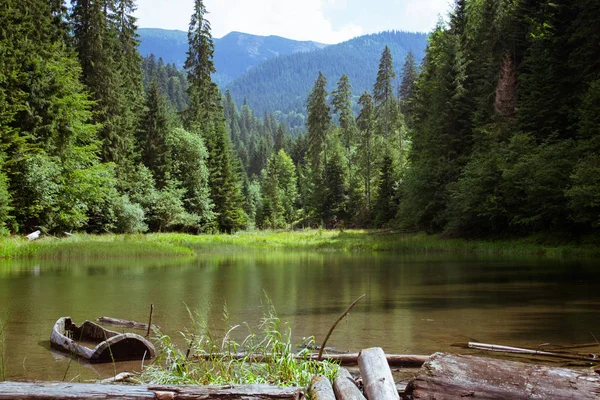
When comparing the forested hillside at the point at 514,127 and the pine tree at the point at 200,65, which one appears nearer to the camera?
the forested hillside at the point at 514,127

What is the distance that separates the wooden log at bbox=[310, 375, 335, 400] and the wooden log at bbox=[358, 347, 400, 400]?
0.30 metres

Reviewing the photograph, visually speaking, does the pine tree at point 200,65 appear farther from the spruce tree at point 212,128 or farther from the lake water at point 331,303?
the lake water at point 331,303

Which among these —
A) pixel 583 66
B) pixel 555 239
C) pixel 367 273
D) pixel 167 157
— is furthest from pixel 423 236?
pixel 167 157

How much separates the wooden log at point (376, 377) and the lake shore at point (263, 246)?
77.3ft

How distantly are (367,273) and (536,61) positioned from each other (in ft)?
63.0

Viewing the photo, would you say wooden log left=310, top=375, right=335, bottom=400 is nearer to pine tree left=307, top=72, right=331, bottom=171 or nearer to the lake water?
the lake water

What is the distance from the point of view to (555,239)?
27438mm

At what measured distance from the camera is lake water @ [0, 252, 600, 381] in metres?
7.80

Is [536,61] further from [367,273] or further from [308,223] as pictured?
[308,223]

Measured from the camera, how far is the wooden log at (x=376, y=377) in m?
3.83

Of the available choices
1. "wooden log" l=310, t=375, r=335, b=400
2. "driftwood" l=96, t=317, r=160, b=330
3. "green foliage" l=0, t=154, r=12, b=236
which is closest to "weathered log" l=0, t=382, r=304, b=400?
"wooden log" l=310, t=375, r=335, b=400

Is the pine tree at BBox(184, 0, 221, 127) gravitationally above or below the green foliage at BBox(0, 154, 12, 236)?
above

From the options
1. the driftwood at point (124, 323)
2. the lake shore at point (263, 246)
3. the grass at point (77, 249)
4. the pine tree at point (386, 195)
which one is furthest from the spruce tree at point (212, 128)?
the driftwood at point (124, 323)

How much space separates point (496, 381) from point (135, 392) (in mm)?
2632
